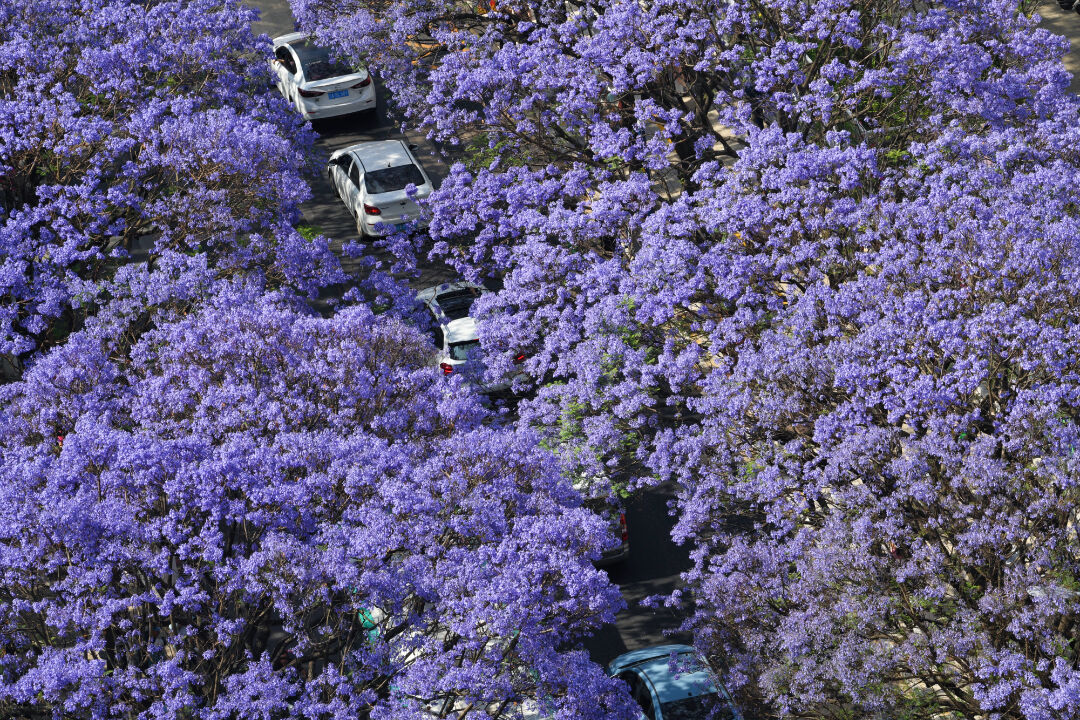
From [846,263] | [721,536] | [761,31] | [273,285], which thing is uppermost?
[761,31]

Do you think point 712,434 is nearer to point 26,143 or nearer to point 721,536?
point 721,536

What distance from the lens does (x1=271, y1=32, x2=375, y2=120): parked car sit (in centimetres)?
2678

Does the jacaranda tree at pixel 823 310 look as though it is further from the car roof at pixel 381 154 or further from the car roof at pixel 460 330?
the car roof at pixel 381 154

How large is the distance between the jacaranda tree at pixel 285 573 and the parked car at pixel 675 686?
2.29 m

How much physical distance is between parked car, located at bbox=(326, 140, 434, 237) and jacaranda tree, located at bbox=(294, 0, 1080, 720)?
4.61 meters

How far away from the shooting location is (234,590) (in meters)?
10.2

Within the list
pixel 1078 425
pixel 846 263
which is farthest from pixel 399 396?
pixel 1078 425

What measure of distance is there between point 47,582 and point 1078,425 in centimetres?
899

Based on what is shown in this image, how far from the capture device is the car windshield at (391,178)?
76.6 feet

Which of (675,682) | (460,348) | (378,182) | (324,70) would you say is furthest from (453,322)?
(324,70)

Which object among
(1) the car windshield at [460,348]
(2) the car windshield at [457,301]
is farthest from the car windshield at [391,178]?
(1) the car windshield at [460,348]

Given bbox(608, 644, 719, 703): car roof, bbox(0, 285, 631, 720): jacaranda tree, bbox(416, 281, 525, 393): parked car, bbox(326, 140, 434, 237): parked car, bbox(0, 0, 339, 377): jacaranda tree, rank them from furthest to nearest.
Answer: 1. bbox(326, 140, 434, 237): parked car
2. bbox(416, 281, 525, 393): parked car
3. bbox(0, 0, 339, 377): jacaranda tree
4. bbox(608, 644, 719, 703): car roof
5. bbox(0, 285, 631, 720): jacaranda tree

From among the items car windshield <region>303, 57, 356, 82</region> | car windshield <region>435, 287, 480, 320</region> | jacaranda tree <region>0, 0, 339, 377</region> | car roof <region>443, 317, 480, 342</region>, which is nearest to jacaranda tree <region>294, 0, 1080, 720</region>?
car roof <region>443, 317, 480, 342</region>

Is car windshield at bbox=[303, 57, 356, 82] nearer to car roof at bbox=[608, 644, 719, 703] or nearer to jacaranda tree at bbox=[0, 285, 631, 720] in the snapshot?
jacaranda tree at bbox=[0, 285, 631, 720]
